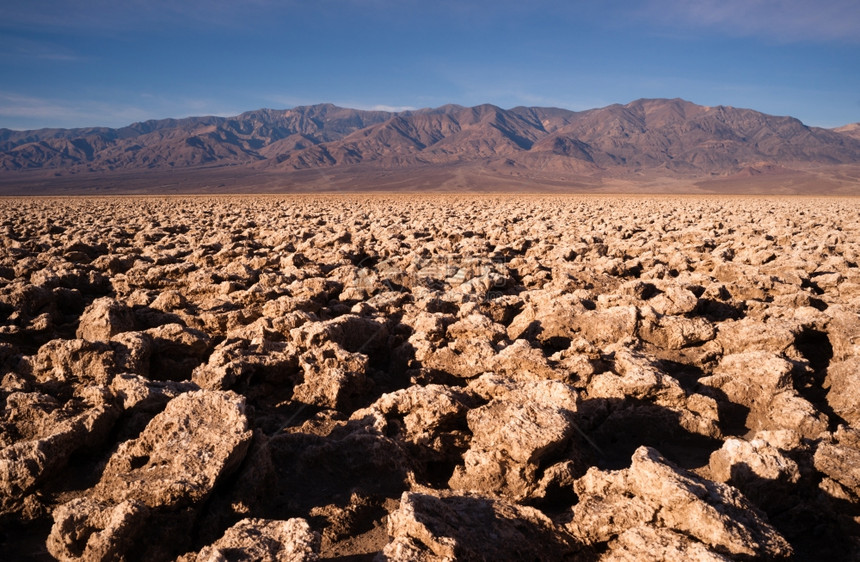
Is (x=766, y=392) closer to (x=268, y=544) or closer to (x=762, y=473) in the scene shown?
(x=762, y=473)

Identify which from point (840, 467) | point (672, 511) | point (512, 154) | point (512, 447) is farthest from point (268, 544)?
point (512, 154)

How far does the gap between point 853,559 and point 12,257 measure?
33.1ft

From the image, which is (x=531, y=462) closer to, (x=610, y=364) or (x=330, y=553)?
(x=330, y=553)

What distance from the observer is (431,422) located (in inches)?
116

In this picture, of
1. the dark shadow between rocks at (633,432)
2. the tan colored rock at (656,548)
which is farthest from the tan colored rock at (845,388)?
the tan colored rock at (656,548)

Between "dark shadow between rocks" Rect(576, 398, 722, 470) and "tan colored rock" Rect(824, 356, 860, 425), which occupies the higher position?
"tan colored rock" Rect(824, 356, 860, 425)

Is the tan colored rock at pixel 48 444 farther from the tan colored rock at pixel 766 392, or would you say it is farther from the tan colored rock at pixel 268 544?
the tan colored rock at pixel 766 392

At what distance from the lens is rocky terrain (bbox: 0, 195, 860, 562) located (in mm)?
2092

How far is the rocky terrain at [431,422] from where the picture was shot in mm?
2092

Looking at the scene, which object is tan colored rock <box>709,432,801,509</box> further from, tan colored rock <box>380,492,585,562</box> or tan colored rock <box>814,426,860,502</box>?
tan colored rock <box>380,492,585,562</box>

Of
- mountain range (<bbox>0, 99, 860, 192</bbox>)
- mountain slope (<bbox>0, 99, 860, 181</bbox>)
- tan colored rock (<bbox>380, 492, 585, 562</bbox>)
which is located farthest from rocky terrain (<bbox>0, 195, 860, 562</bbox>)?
mountain slope (<bbox>0, 99, 860, 181</bbox>)

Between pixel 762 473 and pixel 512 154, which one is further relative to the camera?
pixel 512 154

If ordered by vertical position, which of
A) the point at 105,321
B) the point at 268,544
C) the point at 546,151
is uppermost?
the point at 546,151

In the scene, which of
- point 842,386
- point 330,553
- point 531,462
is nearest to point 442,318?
point 531,462
